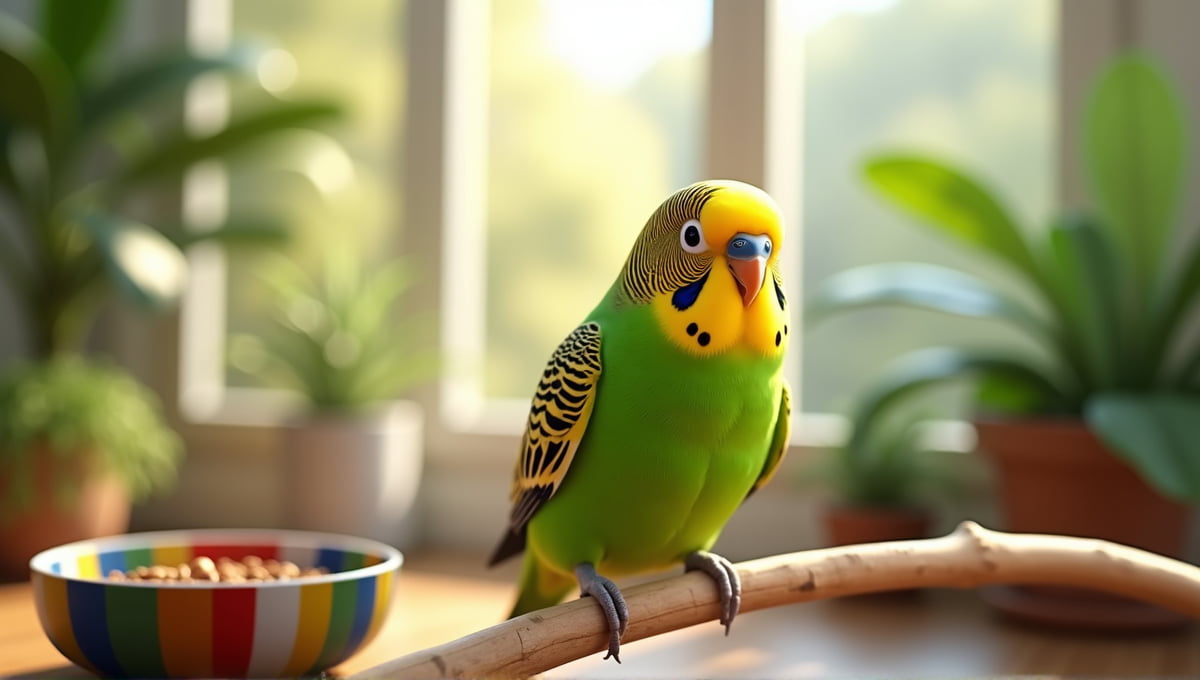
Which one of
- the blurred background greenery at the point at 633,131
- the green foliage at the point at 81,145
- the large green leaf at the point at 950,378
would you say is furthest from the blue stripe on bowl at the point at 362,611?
the blurred background greenery at the point at 633,131

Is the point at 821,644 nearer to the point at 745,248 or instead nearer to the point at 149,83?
the point at 745,248

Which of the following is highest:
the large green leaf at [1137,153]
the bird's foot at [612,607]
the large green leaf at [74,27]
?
the large green leaf at [74,27]

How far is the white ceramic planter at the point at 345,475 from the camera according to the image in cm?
181

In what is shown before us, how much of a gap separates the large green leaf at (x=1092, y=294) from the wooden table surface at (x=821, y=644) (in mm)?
333

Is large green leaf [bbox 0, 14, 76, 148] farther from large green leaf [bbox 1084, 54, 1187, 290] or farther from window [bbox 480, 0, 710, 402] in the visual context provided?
large green leaf [bbox 1084, 54, 1187, 290]

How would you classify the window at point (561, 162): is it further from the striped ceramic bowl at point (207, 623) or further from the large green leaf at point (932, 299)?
the striped ceramic bowl at point (207, 623)

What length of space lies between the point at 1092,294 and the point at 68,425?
4.64ft

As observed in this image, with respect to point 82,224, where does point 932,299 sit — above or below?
below

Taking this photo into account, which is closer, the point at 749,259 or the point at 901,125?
the point at 749,259

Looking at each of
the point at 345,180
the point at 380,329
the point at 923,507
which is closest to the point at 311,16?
the point at 345,180

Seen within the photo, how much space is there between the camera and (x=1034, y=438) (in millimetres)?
1374

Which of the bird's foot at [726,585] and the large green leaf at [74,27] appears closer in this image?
the bird's foot at [726,585]

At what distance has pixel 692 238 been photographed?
66cm

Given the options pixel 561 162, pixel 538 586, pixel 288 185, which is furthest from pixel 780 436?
pixel 288 185
